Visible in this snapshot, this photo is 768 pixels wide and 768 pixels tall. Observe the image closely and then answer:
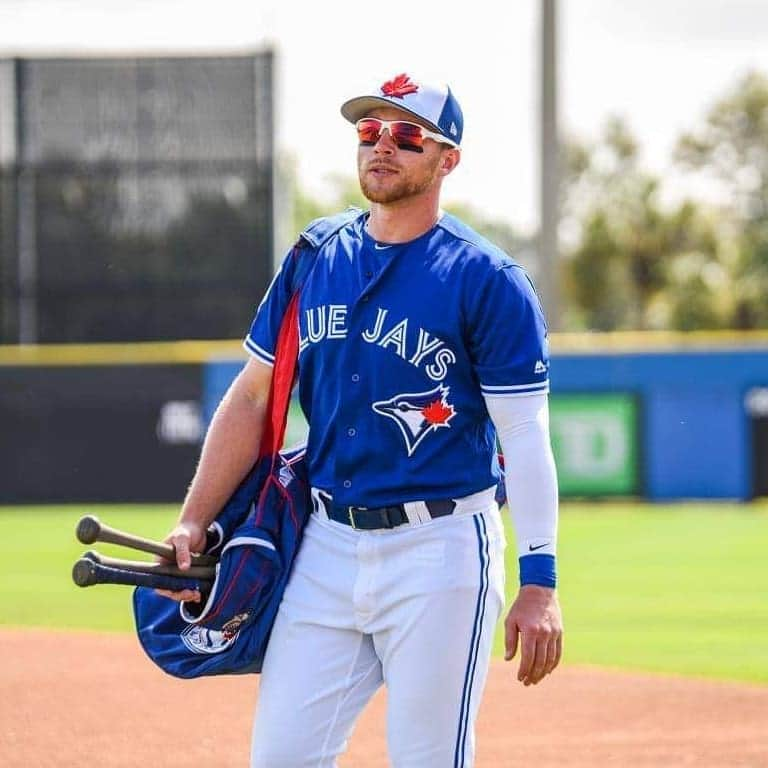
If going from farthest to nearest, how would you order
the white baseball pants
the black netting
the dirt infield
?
the black netting < the dirt infield < the white baseball pants

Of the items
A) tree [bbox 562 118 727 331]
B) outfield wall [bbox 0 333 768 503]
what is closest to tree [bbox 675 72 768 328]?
tree [bbox 562 118 727 331]

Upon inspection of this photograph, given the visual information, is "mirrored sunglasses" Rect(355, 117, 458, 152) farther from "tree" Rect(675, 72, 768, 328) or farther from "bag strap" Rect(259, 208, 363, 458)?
"tree" Rect(675, 72, 768, 328)

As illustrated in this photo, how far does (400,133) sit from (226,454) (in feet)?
2.66

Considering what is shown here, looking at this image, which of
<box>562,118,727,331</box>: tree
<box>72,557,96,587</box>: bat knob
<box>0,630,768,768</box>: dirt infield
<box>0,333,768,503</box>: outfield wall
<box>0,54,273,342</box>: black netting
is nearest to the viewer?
<box>72,557,96,587</box>: bat knob

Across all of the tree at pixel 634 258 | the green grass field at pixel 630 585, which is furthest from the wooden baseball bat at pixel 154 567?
the tree at pixel 634 258

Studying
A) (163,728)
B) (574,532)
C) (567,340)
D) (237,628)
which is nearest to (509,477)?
(237,628)

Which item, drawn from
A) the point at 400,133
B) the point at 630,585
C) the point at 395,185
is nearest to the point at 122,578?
the point at 395,185

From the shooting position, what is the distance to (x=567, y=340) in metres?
21.9

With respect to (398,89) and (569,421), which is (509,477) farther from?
(569,421)

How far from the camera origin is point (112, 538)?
373 cm

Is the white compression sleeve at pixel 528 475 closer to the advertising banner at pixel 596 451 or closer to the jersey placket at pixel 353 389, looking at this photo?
the jersey placket at pixel 353 389

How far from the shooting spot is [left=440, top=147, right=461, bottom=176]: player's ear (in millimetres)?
4062

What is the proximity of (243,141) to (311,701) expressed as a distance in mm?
15709

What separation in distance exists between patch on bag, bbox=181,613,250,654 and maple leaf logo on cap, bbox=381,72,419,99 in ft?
3.86
